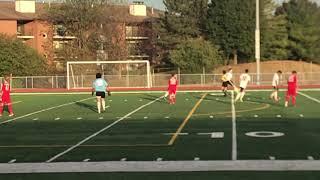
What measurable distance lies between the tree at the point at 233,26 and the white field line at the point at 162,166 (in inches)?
2384

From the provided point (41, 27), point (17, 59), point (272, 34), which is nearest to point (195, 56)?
point (272, 34)

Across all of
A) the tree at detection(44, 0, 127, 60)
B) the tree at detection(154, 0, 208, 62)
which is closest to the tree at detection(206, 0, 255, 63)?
the tree at detection(154, 0, 208, 62)

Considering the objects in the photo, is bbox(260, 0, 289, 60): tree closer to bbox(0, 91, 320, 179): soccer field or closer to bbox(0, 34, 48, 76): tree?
bbox(0, 34, 48, 76): tree

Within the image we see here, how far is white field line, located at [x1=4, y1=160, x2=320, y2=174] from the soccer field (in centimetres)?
51

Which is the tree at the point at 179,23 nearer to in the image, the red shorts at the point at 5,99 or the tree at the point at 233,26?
the tree at the point at 233,26

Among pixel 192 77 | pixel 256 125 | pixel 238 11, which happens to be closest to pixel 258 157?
pixel 256 125

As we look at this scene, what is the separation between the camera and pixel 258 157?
11.6 meters

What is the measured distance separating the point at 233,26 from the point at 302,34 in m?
11.5

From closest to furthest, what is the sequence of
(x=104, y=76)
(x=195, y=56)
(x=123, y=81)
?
(x=104, y=76) → (x=123, y=81) → (x=195, y=56)

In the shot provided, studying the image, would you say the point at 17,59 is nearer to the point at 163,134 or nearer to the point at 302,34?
the point at 302,34

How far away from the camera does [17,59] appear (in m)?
55.4

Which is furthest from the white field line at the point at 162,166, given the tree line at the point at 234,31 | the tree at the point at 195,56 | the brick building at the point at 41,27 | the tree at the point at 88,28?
the brick building at the point at 41,27

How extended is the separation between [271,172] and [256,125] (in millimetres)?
7934

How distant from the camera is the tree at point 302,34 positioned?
3039 inches
